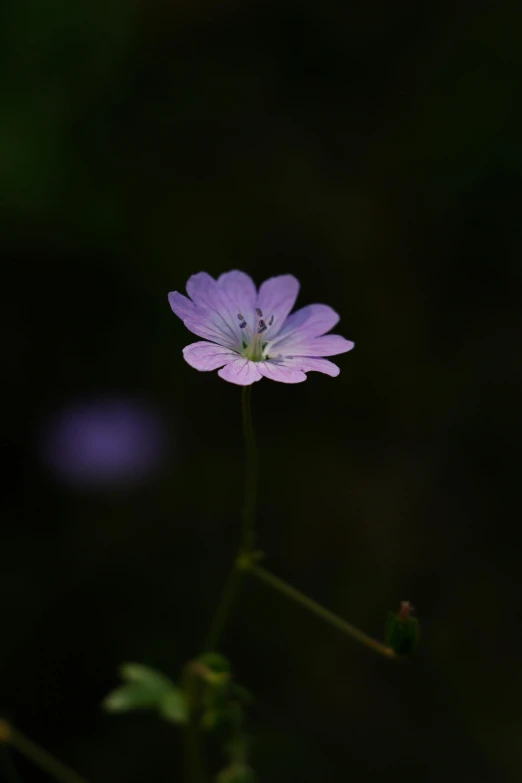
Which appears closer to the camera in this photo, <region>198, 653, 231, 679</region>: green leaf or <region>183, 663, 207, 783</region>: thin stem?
<region>198, 653, 231, 679</region>: green leaf

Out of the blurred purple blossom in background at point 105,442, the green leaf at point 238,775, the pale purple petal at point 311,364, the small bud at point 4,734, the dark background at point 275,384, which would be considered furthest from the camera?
the blurred purple blossom in background at point 105,442

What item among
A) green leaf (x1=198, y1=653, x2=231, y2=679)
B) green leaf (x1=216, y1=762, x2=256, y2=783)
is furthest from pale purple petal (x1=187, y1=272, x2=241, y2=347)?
green leaf (x1=216, y1=762, x2=256, y2=783)

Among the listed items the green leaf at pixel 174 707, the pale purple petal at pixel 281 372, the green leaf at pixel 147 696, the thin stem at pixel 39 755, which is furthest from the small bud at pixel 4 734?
the pale purple petal at pixel 281 372

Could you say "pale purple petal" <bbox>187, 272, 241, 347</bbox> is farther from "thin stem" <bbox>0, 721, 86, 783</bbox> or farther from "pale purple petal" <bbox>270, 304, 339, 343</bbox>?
"thin stem" <bbox>0, 721, 86, 783</bbox>

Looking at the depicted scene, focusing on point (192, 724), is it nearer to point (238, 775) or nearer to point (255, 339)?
point (238, 775)

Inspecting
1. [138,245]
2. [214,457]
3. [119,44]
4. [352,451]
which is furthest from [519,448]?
[119,44]

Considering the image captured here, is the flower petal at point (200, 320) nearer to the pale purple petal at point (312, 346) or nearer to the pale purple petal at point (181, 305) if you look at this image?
the pale purple petal at point (181, 305)
